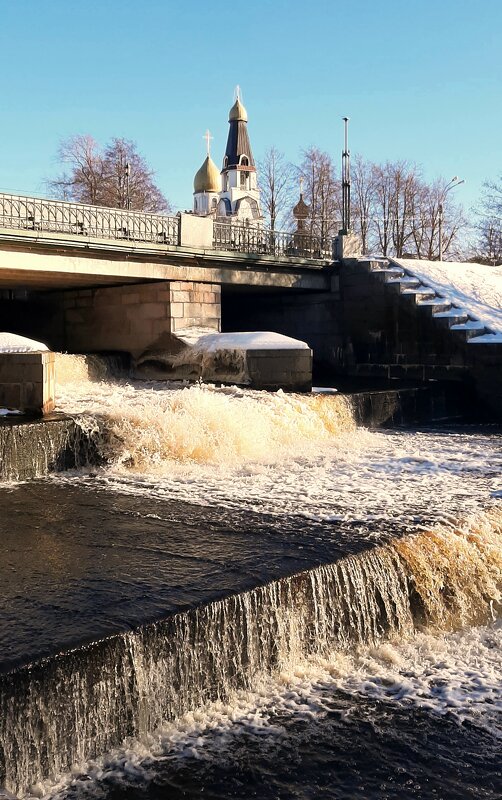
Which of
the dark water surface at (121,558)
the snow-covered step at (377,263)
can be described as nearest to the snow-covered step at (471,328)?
the snow-covered step at (377,263)

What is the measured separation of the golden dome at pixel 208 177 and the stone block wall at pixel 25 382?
54.3 metres

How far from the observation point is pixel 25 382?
1173 cm

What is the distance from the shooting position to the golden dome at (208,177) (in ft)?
209

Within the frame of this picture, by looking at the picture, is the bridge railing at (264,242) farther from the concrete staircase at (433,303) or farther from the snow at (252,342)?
the snow at (252,342)

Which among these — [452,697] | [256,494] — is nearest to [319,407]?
[256,494]

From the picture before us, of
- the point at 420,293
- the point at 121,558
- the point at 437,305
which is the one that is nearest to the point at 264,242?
the point at 420,293

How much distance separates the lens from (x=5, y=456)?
941 centimetres

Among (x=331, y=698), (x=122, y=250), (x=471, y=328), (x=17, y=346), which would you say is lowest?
(x=331, y=698)

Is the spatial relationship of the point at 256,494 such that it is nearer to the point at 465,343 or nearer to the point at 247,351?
the point at 247,351

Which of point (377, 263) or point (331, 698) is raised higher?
point (377, 263)

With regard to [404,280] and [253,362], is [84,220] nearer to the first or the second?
[253,362]

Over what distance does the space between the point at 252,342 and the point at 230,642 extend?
11.2 m

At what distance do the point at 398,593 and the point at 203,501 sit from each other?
9.05ft

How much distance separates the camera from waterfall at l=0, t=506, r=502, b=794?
4055 millimetres
